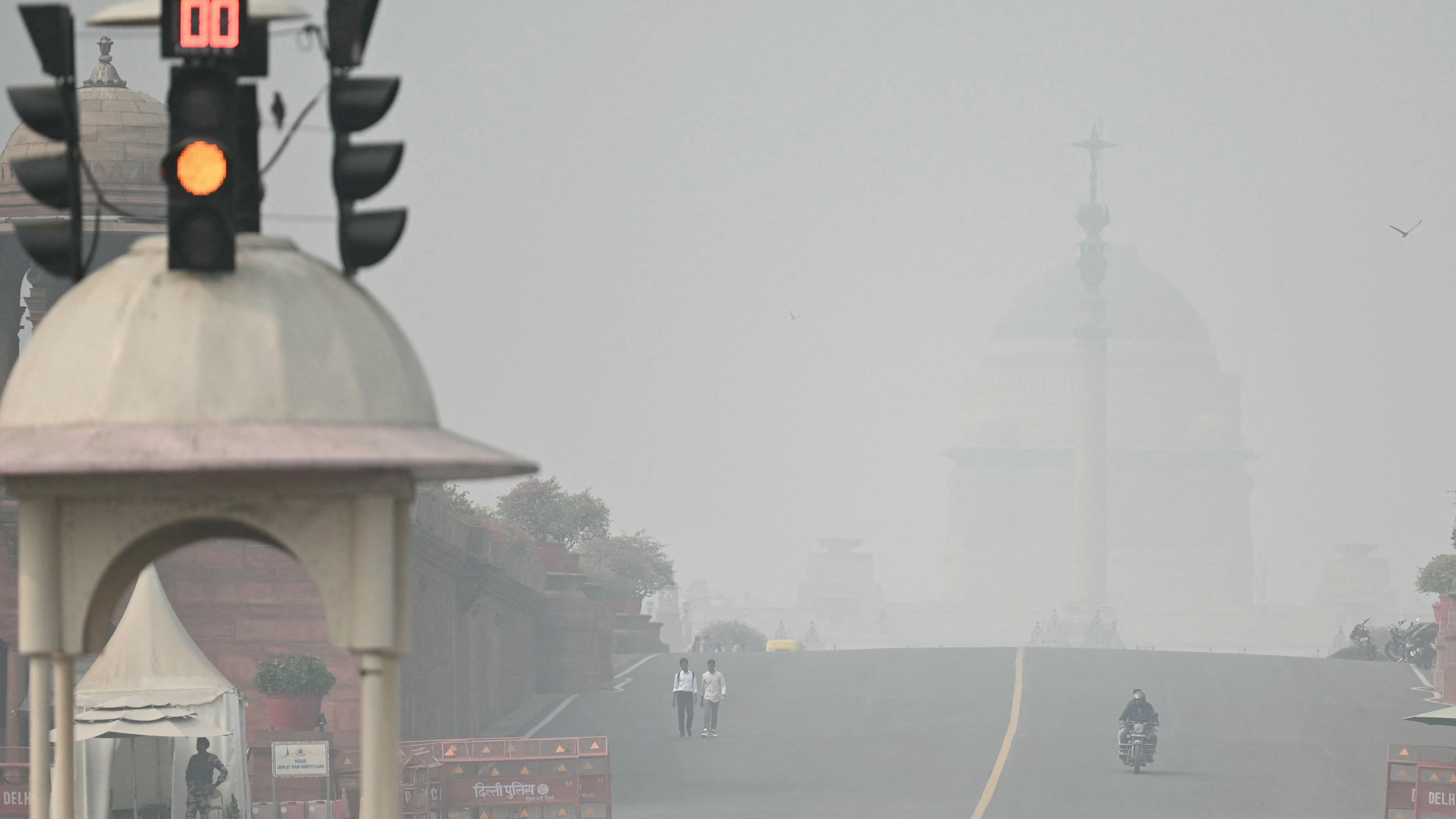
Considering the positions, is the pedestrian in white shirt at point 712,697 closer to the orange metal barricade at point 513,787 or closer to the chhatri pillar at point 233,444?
the orange metal barricade at point 513,787

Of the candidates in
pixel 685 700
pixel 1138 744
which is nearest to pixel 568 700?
pixel 685 700

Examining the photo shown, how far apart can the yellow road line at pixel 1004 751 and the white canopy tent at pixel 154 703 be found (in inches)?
396

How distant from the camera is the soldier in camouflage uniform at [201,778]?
29.5 meters

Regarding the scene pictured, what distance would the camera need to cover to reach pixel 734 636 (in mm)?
108750

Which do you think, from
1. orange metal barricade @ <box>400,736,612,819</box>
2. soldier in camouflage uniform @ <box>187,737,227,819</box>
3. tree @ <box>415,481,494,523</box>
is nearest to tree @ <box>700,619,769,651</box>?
tree @ <box>415,481,494,523</box>

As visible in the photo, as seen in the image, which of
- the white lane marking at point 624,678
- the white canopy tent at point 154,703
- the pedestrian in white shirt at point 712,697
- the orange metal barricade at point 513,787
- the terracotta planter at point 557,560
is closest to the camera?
the white canopy tent at point 154,703

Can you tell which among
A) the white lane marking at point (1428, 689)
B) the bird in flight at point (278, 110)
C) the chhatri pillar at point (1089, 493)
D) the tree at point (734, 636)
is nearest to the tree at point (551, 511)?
the tree at point (734, 636)

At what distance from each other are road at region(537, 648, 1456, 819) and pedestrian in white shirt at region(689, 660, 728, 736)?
1.07ft

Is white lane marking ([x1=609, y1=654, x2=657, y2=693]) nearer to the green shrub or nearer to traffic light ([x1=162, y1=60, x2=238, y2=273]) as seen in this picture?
the green shrub

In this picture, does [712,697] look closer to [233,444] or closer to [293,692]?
[293,692]

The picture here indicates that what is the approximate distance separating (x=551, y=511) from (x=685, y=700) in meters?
41.1

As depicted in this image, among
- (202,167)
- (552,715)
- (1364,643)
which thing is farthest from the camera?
(1364,643)

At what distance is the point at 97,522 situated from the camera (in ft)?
36.0

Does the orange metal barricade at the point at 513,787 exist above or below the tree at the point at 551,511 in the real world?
below
